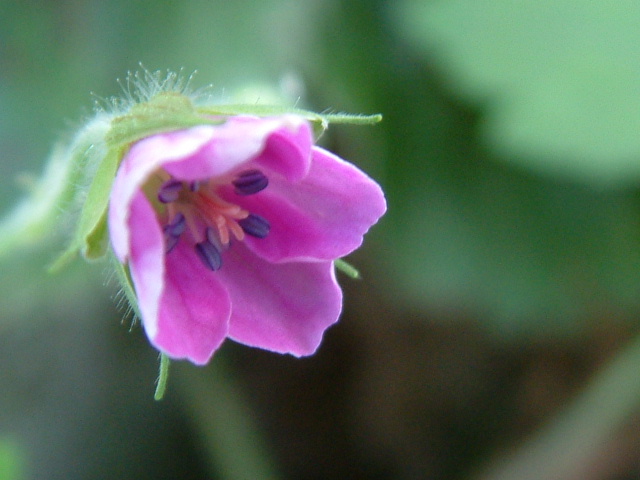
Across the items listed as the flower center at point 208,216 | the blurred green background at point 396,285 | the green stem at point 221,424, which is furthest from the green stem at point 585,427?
the flower center at point 208,216

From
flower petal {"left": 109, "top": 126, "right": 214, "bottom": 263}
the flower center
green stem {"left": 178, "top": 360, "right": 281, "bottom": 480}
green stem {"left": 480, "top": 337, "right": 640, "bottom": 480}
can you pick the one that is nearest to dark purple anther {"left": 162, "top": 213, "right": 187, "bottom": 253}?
the flower center

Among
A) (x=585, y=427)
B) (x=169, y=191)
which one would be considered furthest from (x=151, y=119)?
(x=585, y=427)

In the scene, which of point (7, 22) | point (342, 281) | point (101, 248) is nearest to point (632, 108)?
point (342, 281)

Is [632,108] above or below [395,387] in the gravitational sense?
above

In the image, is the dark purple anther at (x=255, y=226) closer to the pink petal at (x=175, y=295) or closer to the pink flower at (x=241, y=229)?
the pink flower at (x=241, y=229)

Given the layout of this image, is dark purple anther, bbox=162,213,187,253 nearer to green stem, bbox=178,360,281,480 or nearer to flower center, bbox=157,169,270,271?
flower center, bbox=157,169,270,271

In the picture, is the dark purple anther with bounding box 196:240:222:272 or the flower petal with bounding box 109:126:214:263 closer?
the flower petal with bounding box 109:126:214:263

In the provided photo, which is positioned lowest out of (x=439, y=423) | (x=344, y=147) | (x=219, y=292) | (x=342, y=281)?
(x=439, y=423)

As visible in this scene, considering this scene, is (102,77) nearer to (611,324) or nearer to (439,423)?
(439,423)
